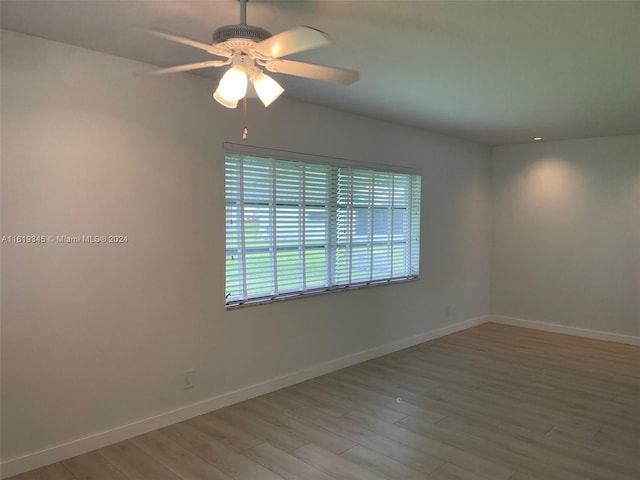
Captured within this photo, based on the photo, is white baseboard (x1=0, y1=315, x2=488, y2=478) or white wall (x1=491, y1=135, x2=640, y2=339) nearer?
white baseboard (x1=0, y1=315, x2=488, y2=478)

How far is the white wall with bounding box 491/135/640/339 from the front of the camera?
17.1 ft

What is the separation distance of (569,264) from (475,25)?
14.2 feet

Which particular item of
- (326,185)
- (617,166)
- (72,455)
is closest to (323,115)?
(326,185)

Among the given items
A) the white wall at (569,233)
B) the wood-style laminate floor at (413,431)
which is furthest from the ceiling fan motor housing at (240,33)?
the white wall at (569,233)

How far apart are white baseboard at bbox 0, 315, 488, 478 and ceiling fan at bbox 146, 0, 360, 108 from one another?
2204 millimetres

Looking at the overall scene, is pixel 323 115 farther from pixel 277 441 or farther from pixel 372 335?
pixel 277 441

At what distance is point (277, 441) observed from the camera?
114 inches

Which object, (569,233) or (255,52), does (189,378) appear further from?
(569,233)

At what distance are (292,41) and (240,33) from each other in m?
0.21

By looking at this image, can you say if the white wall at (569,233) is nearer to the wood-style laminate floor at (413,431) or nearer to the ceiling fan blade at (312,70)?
the wood-style laminate floor at (413,431)

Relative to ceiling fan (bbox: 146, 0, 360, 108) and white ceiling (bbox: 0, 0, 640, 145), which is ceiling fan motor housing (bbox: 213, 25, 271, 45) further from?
white ceiling (bbox: 0, 0, 640, 145)

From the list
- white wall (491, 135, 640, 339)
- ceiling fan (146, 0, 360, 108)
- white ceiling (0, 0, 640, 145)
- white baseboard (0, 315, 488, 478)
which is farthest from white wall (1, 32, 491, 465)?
white wall (491, 135, 640, 339)

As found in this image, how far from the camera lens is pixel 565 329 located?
5.66 meters

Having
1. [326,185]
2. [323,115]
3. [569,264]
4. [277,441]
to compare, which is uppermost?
[323,115]
